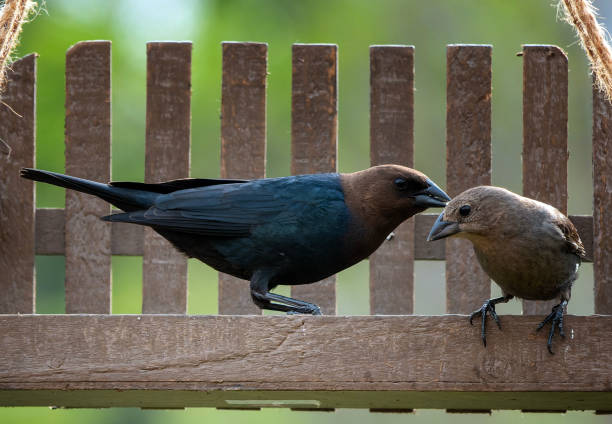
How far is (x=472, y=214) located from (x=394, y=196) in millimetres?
274

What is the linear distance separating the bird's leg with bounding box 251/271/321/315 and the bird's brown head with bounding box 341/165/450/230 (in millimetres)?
375

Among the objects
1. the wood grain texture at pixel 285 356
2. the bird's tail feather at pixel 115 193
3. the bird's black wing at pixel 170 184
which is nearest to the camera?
the wood grain texture at pixel 285 356

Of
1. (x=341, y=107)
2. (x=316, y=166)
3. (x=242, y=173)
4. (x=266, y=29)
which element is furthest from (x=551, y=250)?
(x=341, y=107)

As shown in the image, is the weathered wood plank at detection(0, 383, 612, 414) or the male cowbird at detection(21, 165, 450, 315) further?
the male cowbird at detection(21, 165, 450, 315)

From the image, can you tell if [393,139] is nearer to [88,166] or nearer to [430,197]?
Answer: [430,197]

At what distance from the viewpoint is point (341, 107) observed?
10023 millimetres

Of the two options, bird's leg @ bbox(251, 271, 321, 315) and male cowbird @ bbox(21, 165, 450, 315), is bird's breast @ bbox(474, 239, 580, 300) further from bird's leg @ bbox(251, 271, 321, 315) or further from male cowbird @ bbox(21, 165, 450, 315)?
bird's leg @ bbox(251, 271, 321, 315)

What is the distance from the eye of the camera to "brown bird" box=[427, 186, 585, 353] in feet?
10.4

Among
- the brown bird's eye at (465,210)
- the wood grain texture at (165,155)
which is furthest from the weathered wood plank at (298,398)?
the brown bird's eye at (465,210)

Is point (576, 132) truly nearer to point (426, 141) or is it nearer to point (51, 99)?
point (426, 141)

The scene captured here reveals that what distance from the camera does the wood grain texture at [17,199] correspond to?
3875 millimetres

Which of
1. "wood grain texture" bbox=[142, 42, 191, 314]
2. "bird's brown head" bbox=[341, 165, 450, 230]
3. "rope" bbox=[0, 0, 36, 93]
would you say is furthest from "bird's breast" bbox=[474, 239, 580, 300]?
"rope" bbox=[0, 0, 36, 93]

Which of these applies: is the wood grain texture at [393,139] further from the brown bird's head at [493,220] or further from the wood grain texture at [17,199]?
the wood grain texture at [17,199]

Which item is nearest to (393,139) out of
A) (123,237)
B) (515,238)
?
(515,238)
